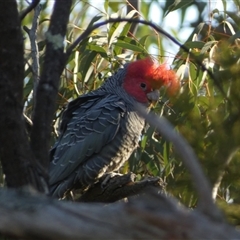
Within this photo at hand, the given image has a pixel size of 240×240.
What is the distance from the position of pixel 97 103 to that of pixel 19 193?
73.8 inches

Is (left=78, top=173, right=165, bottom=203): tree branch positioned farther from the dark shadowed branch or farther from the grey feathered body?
the dark shadowed branch

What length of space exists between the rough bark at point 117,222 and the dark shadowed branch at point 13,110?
27 cm

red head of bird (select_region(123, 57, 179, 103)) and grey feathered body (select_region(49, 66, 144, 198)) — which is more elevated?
red head of bird (select_region(123, 57, 179, 103))

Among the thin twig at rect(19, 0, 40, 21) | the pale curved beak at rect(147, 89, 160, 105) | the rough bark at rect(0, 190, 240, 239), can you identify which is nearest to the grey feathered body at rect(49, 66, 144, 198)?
the pale curved beak at rect(147, 89, 160, 105)

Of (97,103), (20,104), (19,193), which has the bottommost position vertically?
(97,103)

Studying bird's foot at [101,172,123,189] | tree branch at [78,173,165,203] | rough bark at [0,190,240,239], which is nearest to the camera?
rough bark at [0,190,240,239]

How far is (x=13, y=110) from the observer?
4.80ft

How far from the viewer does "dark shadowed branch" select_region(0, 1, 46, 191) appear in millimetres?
1438

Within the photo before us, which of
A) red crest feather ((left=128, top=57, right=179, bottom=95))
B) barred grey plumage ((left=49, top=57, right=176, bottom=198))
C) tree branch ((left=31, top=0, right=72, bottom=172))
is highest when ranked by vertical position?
tree branch ((left=31, top=0, right=72, bottom=172))

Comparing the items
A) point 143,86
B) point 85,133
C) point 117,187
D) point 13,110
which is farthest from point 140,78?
point 13,110

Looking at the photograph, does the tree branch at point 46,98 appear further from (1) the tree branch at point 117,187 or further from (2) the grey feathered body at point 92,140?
(2) the grey feathered body at point 92,140

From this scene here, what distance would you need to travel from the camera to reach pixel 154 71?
10.0 ft

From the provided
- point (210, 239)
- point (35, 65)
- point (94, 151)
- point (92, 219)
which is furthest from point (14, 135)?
point (94, 151)

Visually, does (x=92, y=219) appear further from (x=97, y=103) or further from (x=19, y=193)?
(x=97, y=103)
